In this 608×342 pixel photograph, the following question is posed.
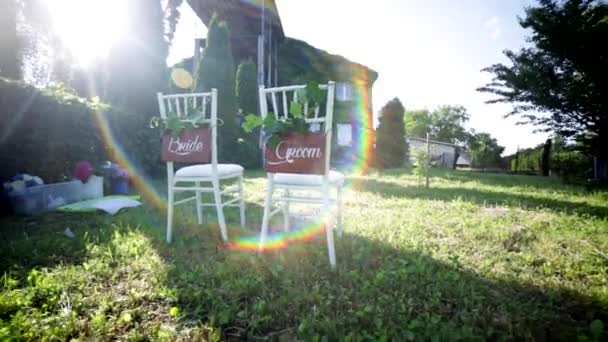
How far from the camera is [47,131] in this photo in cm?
370

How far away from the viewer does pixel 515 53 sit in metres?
9.08

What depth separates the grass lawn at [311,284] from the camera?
1.30 meters

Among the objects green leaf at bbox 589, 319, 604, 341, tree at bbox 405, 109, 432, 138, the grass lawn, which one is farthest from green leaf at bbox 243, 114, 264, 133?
tree at bbox 405, 109, 432, 138

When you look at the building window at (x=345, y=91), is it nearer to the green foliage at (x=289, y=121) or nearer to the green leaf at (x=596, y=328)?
the green foliage at (x=289, y=121)

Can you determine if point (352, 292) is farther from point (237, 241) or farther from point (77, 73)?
point (77, 73)

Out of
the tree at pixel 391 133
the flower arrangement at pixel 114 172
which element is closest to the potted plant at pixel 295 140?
the flower arrangement at pixel 114 172

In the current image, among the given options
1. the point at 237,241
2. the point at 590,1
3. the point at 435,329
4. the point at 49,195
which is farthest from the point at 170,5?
the point at 590,1

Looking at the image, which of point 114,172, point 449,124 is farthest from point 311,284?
point 449,124

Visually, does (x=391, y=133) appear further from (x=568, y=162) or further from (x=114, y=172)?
(x=114, y=172)

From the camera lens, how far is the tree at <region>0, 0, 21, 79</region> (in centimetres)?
1084

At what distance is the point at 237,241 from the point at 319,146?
1232 mm

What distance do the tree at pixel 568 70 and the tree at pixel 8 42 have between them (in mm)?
19017

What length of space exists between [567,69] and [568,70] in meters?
0.04

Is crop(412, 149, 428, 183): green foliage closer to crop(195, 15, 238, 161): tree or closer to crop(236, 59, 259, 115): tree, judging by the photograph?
crop(195, 15, 238, 161): tree
